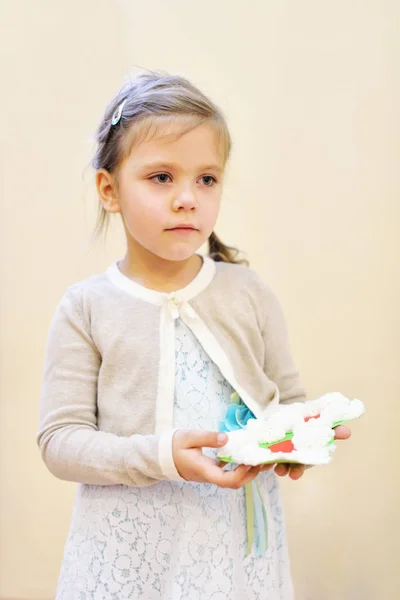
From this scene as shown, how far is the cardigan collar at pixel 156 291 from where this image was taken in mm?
960

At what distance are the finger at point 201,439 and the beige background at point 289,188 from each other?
0.90 m

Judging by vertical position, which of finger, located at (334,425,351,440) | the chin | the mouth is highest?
the mouth

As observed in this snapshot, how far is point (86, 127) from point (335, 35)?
61 centimetres

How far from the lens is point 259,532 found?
0.95 metres

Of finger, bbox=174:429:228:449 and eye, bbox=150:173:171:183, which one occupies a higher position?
eye, bbox=150:173:171:183

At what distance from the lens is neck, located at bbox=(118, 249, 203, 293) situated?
980 mm

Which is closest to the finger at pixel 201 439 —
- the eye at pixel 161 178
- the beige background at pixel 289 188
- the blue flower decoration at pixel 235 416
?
the blue flower decoration at pixel 235 416

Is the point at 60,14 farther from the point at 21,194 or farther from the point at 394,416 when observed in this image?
the point at 394,416

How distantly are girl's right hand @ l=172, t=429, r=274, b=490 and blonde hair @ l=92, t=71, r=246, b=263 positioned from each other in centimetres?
38

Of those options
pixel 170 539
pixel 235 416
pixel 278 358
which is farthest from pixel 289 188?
pixel 170 539

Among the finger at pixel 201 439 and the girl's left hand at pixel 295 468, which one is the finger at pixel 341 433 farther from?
the finger at pixel 201 439

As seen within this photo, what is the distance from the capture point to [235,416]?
92cm

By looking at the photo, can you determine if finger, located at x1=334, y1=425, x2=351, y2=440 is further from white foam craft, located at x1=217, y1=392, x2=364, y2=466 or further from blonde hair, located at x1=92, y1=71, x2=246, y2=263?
blonde hair, located at x1=92, y1=71, x2=246, y2=263

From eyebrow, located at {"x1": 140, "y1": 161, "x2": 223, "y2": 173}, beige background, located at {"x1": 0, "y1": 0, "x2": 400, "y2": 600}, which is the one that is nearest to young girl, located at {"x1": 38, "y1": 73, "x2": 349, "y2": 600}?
eyebrow, located at {"x1": 140, "y1": 161, "x2": 223, "y2": 173}
